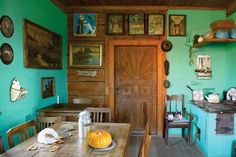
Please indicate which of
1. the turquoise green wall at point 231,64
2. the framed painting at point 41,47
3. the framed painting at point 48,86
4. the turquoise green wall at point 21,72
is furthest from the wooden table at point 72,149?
the turquoise green wall at point 231,64

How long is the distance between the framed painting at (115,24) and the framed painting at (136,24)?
16 cm

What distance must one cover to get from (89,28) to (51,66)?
48.5 inches

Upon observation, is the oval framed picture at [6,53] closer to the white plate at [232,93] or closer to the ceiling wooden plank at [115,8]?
the ceiling wooden plank at [115,8]

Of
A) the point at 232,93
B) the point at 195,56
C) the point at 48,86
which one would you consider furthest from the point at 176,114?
the point at 48,86

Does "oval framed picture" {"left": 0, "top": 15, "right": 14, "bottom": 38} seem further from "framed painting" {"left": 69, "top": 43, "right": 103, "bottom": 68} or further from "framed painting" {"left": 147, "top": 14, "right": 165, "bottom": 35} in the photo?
"framed painting" {"left": 147, "top": 14, "right": 165, "bottom": 35}

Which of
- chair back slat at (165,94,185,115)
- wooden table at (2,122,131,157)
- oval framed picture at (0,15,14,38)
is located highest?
oval framed picture at (0,15,14,38)

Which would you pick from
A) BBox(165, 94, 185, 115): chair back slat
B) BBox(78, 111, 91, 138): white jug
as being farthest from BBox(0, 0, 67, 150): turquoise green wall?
BBox(165, 94, 185, 115): chair back slat

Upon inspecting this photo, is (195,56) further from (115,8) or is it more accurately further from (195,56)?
(115,8)

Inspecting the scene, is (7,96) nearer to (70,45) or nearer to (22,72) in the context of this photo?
(22,72)

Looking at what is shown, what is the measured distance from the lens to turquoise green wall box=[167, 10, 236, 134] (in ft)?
14.2

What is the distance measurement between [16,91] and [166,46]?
2926 mm

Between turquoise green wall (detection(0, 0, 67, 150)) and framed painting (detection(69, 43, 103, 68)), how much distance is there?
0.73 meters

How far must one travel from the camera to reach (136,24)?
439 centimetres

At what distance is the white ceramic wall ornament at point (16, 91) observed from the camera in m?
2.49
